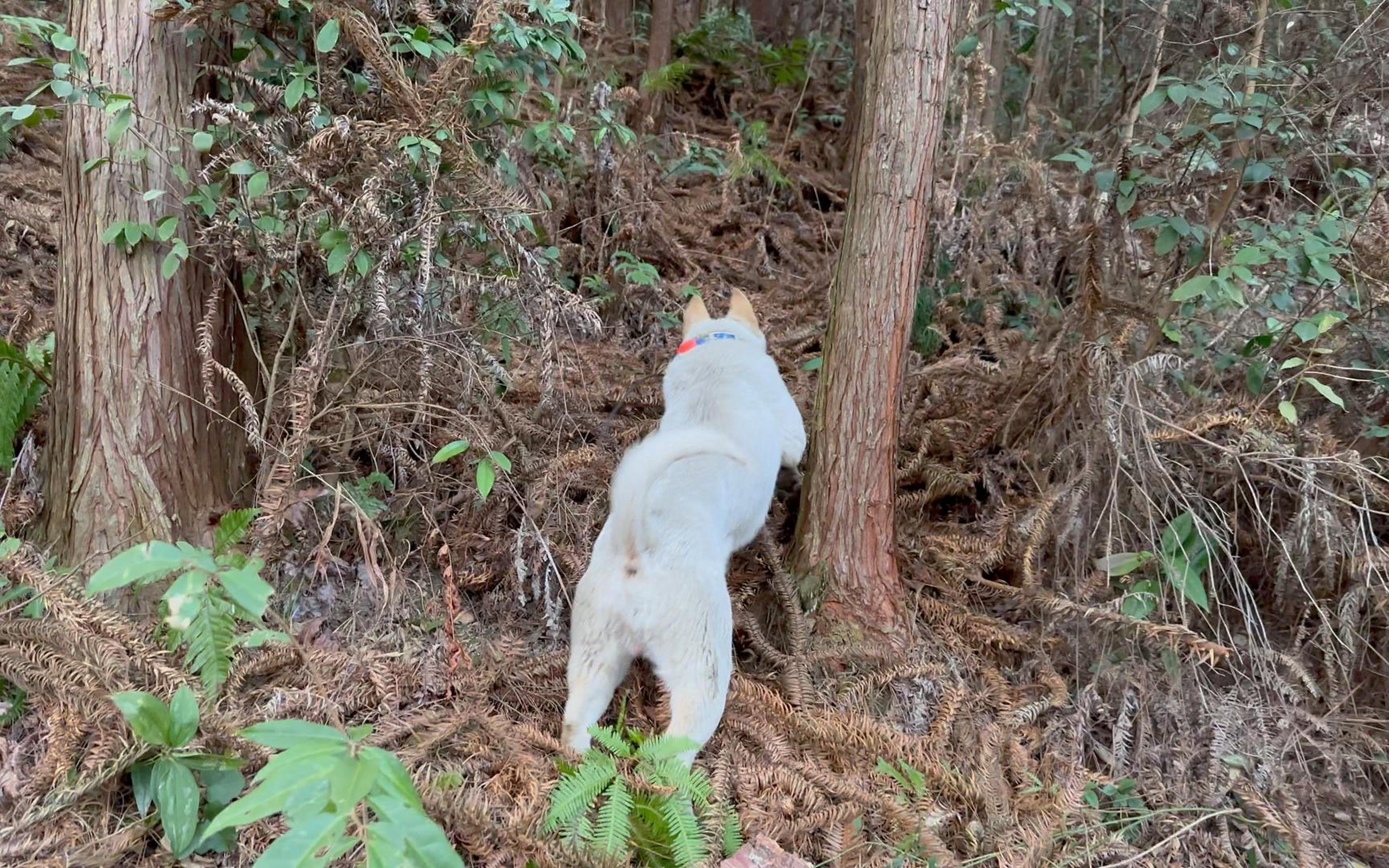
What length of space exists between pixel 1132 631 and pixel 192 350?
405 centimetres

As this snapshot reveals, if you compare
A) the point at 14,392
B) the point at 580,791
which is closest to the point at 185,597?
the point at 580,791

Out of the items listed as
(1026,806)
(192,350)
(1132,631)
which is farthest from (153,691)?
(1132,631)

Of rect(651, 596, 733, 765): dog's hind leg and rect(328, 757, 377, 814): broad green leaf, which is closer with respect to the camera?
rect(328, 757, 377, 814): broad green leaf

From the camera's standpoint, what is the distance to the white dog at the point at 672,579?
2.69 metres

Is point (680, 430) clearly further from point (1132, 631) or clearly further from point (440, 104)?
point (1132, 631)

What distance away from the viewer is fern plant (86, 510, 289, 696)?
1.71 meters

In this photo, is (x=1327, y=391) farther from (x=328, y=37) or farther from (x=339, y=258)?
(x=328, y=37)

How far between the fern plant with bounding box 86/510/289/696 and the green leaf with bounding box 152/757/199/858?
0.80 ft

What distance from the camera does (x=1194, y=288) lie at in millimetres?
2973

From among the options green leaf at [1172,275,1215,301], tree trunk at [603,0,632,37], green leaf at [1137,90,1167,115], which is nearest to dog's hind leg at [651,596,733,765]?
green leaf at [1172,275,1215,301]

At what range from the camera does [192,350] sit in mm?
3037

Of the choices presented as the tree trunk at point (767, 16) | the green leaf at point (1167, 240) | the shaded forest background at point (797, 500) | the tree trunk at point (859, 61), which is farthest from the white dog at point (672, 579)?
the tree trunk at point (767, 16)

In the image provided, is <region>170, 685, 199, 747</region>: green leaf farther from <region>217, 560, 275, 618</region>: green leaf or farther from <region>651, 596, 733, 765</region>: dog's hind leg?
<region>651, 596, 733, 765</region>: dog's hind leg

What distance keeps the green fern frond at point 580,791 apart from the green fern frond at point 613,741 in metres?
0.04
